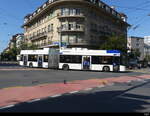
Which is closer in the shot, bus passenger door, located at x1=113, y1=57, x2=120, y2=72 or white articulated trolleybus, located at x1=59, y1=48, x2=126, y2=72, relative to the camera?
bus passenger door, located at x1=113, y1=57, x2=120, y2=72

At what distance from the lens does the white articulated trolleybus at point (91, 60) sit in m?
28.5

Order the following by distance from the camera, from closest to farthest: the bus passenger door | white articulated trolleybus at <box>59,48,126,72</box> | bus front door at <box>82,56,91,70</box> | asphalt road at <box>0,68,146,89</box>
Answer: asphalt road at <box>0,68,146,89</box> < the bus passenger door < white articulated trolleybus at <box>59,48,126,72</box> < bus front door at <box>82,56,91,70</box>

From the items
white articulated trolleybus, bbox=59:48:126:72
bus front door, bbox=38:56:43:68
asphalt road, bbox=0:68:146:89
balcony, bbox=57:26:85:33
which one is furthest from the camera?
balcony, bbox=57:26:85:33

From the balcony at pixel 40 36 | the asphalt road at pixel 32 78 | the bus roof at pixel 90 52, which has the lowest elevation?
the asphalt road at pixel 32 78

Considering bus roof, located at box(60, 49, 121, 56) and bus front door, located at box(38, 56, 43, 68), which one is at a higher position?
bus roof, located at box(60, 49, 121, 56)

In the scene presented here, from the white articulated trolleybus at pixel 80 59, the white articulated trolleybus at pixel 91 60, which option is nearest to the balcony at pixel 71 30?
the white articulated trolleybus at pixel 80 59

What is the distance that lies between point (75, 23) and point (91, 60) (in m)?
22.5

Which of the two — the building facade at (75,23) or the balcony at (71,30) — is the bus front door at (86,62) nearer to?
the building facade at (75,23)

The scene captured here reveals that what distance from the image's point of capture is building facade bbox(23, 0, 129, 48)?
164 feet

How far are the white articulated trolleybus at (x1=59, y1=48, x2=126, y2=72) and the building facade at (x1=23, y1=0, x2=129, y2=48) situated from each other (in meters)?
17.7

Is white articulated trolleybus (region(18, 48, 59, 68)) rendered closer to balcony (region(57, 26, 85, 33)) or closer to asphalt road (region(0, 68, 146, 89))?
asphalt road (region(0, 68, 146, 89))

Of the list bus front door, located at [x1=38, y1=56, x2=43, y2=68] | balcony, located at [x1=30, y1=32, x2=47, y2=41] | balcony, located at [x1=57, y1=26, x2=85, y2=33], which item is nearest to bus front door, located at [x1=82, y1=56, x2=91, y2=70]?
bus front door, located at [x1=38, y1=56, x2=43, y2=68]

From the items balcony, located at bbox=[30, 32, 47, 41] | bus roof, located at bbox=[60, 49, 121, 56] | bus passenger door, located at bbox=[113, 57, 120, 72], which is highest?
balcony, located at bbox=[30, 32, 47, 41]

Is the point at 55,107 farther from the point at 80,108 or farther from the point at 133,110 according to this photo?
the point at 133,110
